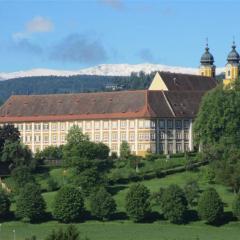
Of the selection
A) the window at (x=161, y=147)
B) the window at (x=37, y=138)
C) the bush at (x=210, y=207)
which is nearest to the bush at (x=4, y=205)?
the bush at (x=210, y=207)

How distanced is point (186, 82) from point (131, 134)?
14.4 metres

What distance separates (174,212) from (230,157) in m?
16.2

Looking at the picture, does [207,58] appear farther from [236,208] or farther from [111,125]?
[236,208]

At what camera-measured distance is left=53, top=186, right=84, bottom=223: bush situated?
3381 inches

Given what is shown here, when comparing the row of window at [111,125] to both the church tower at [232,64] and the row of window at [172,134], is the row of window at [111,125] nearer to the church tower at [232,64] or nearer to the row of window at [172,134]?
the row of window at [172,134]

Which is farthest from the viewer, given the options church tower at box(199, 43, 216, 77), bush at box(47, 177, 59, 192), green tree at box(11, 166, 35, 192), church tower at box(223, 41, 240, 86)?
church tower at box(199, 43, 216, 77)

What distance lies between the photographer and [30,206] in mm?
86562

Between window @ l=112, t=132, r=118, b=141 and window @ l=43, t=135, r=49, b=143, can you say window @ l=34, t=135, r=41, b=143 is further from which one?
window @ l=112, t=132, r=118, b=141

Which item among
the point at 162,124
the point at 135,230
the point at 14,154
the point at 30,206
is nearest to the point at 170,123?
the point at 162,124

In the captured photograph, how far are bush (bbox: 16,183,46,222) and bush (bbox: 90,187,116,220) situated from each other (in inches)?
149

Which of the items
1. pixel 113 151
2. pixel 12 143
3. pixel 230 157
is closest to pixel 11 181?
pixel 12 143

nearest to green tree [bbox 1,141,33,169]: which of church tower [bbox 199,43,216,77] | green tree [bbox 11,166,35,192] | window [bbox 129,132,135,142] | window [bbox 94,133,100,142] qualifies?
green tree [bbox 11,166,35,192]

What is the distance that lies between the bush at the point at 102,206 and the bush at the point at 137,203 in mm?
1177

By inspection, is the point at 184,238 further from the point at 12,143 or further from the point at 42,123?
the point at 42,123
